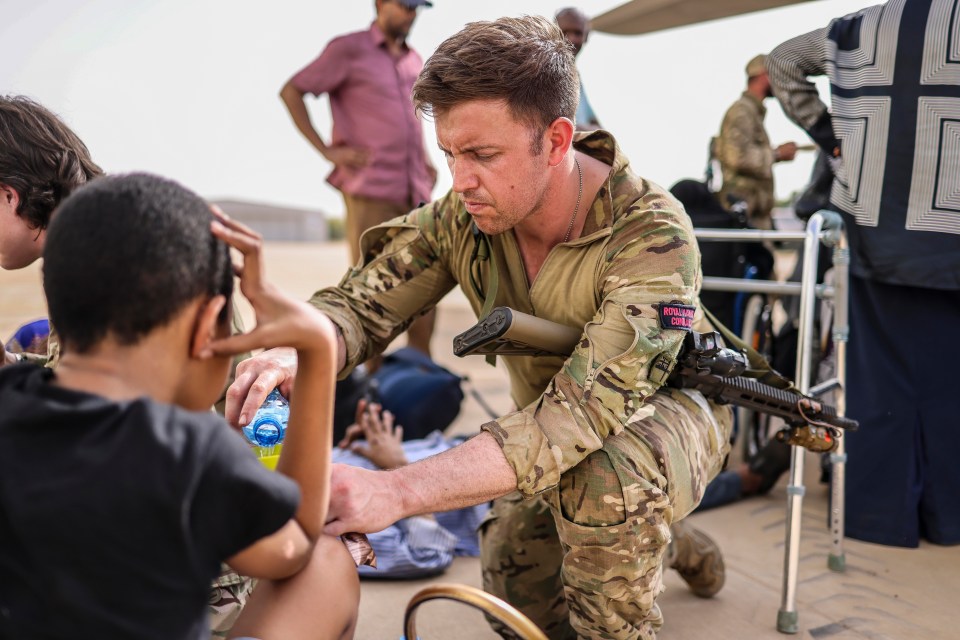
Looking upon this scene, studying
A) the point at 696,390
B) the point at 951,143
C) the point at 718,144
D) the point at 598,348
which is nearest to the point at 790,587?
the point at 696,390

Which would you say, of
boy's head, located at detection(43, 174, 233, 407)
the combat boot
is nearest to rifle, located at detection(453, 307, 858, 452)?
the combat boot

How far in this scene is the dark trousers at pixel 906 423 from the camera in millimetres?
3424

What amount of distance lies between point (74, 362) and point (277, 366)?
30.2 inches

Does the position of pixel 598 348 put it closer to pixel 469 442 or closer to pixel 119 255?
pixel 469 442

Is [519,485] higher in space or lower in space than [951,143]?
lower

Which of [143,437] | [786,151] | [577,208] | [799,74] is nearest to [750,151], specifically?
[786,151]

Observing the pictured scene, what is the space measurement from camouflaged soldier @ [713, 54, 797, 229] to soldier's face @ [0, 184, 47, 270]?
4175 mm

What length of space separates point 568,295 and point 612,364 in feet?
1.32

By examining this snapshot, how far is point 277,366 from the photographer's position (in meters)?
1.94

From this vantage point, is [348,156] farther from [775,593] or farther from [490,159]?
[775,593]

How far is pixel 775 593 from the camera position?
9.83ft

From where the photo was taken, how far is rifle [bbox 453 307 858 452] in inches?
78.1

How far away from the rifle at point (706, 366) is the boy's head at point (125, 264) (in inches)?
32.8

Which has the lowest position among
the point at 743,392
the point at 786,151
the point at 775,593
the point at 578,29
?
the point at 775,593
